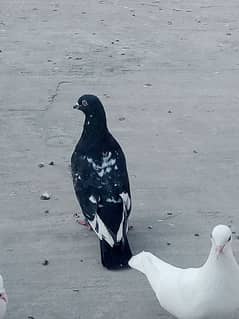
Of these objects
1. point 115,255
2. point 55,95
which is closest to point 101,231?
point 115,255

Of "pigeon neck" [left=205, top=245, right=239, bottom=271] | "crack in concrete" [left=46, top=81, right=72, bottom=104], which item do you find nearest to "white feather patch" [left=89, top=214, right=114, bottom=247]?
"pigeon neck" [left=205, top=245, right=239, bottom=271]

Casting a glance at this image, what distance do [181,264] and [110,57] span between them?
5066 millimetres

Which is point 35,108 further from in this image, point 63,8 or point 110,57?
point 63,8

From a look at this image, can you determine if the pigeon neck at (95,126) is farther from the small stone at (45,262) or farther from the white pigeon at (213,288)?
the white pigeon at (213,288)

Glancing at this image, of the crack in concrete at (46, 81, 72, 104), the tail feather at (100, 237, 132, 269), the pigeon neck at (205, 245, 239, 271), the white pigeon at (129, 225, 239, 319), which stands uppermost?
the pigeon neck at (205, 245, 239, 271)

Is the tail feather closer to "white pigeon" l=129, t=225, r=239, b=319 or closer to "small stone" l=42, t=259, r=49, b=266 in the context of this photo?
"small stone" l=42, t=259, r=49, b=266

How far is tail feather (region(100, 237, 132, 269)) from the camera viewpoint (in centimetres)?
521

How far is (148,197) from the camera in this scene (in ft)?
20.8

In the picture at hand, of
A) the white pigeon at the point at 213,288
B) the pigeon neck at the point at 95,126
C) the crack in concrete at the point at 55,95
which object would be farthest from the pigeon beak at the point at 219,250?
the crack in concrete at the point at 55,95

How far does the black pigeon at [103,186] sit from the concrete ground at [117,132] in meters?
0.15

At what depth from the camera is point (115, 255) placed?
5258 millimetres

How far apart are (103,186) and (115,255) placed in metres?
0.40

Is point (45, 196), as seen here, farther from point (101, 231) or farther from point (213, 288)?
point (213, 288)

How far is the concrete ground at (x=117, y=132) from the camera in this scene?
5.22 meters
